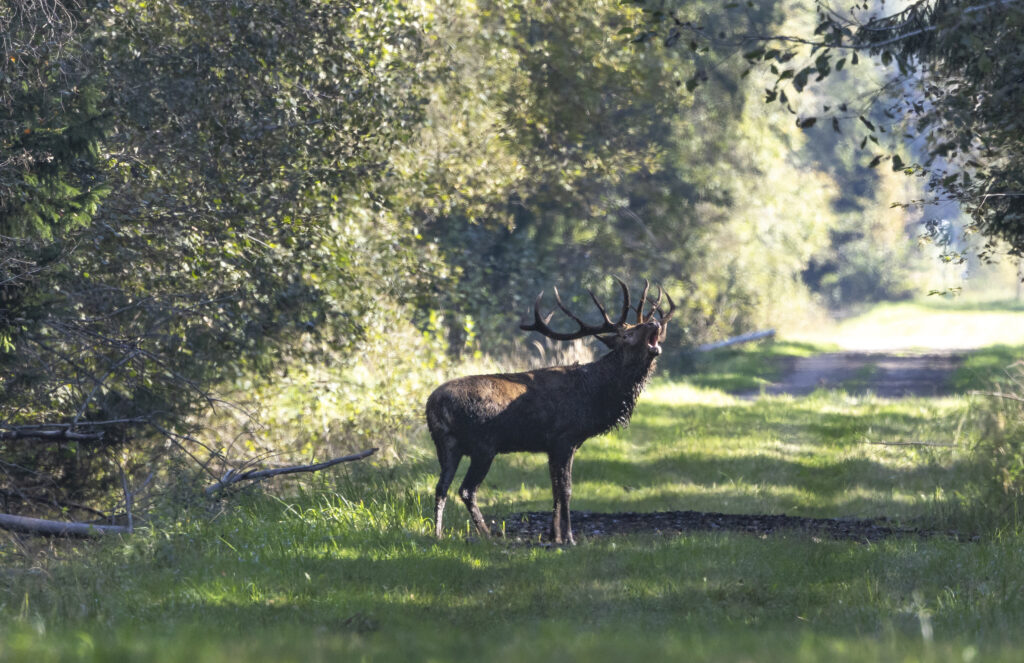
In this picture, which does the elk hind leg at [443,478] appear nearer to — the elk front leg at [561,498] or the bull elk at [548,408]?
the bull elk at [548,408]

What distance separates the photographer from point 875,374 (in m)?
31.6

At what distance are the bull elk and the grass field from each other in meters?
0.67

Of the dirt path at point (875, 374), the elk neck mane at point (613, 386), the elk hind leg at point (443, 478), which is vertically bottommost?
the dirt path at point (875, 374)

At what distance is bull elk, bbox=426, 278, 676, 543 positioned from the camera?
1058 cm

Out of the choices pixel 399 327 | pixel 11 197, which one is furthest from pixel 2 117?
pixel 399 327

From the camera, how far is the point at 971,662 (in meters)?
5.20

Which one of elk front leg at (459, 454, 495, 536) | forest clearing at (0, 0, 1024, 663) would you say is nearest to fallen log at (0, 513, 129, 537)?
forest clearing at (0, 0, 1024, 663)

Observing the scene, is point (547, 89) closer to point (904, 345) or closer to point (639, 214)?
point (639, 214)

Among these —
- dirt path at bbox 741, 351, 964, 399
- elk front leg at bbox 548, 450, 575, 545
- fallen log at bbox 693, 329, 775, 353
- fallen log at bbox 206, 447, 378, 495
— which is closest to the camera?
elk front leg at bbox 548, 450, 575, 545

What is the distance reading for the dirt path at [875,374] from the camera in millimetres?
27984

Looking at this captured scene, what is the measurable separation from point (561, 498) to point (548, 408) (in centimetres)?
92

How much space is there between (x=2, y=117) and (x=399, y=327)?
11.4 metres

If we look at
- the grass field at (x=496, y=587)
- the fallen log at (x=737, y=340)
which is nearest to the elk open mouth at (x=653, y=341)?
the grass field at (x=496, y=587)

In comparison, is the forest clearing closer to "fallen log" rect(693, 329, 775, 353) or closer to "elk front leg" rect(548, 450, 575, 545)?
"elk front leg" rect(548, 450, 575, 545)
